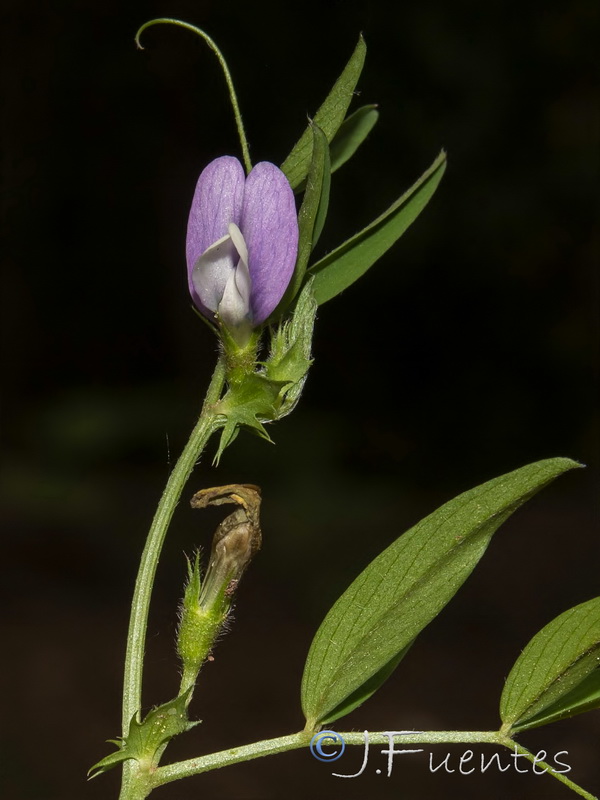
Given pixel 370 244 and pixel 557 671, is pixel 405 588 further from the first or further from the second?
pixel 370 244

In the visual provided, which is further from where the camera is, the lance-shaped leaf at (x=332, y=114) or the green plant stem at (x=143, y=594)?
the lance-shaped leaf at (x=332, y=114)

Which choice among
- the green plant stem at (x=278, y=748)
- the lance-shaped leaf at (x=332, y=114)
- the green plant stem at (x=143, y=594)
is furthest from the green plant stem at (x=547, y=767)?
the lance-shaped leaf at (x=332, y=114)

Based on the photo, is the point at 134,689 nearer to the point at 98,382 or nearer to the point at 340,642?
the point at 340,642

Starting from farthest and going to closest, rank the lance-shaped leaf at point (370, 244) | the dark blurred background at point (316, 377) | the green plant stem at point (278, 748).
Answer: the dark blurred background at point (316, 377), the lance-shaped leaf at point (370, 244), the green plant stem at point (278, 748)

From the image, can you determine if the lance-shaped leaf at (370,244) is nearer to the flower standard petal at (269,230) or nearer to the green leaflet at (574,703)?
the flower standard petal at (269,230)

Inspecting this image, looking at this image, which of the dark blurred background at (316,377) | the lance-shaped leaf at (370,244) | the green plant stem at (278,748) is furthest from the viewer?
the dark blurred background at (316,377)

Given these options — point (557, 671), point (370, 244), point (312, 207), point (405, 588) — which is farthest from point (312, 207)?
point (557, 671)

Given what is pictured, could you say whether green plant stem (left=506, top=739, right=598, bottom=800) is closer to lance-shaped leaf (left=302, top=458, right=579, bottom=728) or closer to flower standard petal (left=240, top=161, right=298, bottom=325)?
lance-shaped leaf (left=302, top=458, right=579, bottom=728)
